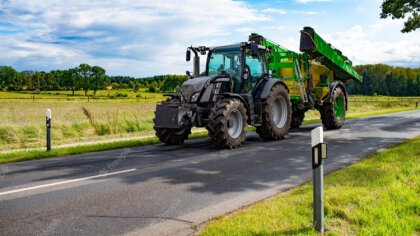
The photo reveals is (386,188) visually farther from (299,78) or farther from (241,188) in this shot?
(299,78)

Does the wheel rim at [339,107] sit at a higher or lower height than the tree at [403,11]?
lower

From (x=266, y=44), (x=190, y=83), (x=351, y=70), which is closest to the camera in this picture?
(x=190, y=83)

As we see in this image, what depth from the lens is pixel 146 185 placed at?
22.1ft

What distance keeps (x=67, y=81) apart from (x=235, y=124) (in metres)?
105

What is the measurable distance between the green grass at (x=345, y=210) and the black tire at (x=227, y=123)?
3.90m

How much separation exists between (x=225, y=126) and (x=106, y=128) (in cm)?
790

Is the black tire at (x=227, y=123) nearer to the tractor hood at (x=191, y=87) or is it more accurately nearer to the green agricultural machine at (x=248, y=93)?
the green agricultural machine at (x=248, y=93)

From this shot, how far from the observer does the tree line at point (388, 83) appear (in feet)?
378

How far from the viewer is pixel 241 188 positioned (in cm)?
661

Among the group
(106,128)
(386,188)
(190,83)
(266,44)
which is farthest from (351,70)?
(386,188)

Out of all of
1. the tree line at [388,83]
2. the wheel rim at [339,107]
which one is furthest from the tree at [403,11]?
the tree line at [388,83]

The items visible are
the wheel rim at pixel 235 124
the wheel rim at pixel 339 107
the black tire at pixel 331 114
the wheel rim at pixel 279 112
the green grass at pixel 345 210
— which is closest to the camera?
the green grass at pixel 345 210

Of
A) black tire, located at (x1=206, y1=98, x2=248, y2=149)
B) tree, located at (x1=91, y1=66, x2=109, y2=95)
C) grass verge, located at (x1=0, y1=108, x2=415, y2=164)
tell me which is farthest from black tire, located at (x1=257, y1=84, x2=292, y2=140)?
tree, located at (x1=91, y1=66, x2=109, y2=95)

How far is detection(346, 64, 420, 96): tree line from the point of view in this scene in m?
115
